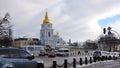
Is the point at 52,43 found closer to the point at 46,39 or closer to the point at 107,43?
the point at 46,39

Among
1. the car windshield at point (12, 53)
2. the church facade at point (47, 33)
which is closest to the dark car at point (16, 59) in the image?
the car windshield at point (12, 53)

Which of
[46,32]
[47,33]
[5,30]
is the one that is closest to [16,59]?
[5,30]

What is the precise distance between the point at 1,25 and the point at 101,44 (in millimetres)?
109440

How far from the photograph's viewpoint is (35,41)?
642ft

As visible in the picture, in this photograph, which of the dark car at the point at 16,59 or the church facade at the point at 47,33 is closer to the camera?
the dark car at the point at 16,59

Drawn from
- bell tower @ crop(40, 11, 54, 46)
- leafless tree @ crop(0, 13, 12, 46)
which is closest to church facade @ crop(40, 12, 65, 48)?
bell tower @ crop(40, 11, 54, 46)

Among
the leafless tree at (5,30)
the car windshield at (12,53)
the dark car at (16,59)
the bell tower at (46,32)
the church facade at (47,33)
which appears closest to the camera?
the dark car at (16,59)

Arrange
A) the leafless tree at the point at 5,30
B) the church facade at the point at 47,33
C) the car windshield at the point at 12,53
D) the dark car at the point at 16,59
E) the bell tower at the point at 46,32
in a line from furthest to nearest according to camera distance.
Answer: the church facade at the point at 47,33, the bell tower at the point at 46,32, the leafless tree at the point at 5,30, the car windshield at the point at 12,53, the dark car at the point at 16,59

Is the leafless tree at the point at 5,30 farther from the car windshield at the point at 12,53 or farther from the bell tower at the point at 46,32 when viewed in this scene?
the bell tower at the point at 46,32

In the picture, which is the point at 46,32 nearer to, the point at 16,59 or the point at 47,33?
the point at 47,33

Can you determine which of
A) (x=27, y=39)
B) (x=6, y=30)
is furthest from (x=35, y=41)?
(x=6, y=30)

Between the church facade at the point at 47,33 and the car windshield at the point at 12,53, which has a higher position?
the church facade at the point at 47,33

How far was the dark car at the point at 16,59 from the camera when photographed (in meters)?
15.7

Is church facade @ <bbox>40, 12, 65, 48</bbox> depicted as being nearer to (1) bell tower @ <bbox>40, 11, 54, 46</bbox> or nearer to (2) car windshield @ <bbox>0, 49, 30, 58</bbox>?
(1) bell tower @ <bbox>40, 11, 54, 46</bbox>
